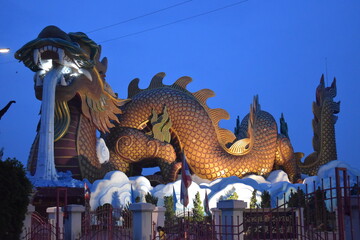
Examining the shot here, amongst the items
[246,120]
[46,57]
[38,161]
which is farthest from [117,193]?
[246,120]

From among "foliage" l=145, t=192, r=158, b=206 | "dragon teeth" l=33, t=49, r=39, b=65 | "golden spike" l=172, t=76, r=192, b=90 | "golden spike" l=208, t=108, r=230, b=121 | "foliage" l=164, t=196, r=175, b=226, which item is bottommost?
"foliage" l=164, t=196, r=175, b=226

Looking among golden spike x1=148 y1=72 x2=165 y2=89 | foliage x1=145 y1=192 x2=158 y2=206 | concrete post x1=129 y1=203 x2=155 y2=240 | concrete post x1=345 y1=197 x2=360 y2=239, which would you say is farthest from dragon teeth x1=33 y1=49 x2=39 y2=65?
concrete post x1=345 y1=197 x2=360 y2=239

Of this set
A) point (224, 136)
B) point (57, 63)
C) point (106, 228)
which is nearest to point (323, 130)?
point (224, 136)

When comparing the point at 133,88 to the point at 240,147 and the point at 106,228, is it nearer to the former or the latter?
the point at 240,147

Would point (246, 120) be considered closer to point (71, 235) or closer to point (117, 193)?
point (117, 193)

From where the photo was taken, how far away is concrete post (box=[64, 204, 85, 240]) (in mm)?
9562

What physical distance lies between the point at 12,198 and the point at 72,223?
111 inches

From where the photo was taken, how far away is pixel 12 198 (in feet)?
22.7

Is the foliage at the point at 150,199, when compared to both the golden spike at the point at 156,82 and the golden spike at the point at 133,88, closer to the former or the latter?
the golden spike at the point at 133,88

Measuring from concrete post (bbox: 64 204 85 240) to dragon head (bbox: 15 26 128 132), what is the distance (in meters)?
6.95

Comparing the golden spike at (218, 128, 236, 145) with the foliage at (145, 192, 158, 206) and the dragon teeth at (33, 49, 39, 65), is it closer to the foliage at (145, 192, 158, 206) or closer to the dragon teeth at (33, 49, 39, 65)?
the foliage at (145, 192, 158, 206)

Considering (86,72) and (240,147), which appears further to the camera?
(240,147)

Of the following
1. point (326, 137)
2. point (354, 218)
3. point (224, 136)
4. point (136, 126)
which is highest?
point (136, 126)

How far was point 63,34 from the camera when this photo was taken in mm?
16109
